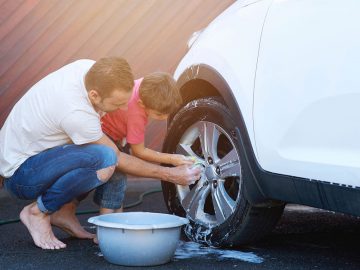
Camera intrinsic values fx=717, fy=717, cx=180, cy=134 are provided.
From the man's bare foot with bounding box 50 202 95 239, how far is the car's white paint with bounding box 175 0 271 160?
102 cm

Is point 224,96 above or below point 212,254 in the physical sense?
above

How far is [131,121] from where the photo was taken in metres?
3.52

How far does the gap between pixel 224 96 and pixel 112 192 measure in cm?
78

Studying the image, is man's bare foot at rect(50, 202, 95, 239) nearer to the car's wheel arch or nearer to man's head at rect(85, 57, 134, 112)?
man's head at rect(85, 57, 134, 112)

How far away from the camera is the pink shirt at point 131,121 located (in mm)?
3514

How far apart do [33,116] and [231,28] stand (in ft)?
3.38

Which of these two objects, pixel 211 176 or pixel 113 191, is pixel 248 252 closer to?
pixel 211 176

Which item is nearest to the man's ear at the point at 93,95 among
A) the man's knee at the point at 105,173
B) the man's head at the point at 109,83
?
the man's head at the point at 109,83

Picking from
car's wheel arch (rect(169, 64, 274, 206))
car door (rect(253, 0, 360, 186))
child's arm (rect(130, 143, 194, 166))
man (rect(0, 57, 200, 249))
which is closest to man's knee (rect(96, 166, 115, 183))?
man (rect(0, 57, 200, 249))

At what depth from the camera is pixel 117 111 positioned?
359cm

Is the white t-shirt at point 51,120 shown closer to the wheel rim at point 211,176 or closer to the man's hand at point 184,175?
the man's hand at point 184,175

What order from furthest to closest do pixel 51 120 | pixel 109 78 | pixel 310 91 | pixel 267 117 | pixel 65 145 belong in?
pixel 65 145 < pixel 51 120 < pixel 109 78 < pixel 267 117 < pixel 310 91

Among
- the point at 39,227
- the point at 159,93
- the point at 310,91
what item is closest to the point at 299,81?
the point at 310,91

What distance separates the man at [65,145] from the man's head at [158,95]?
0.15 meters
